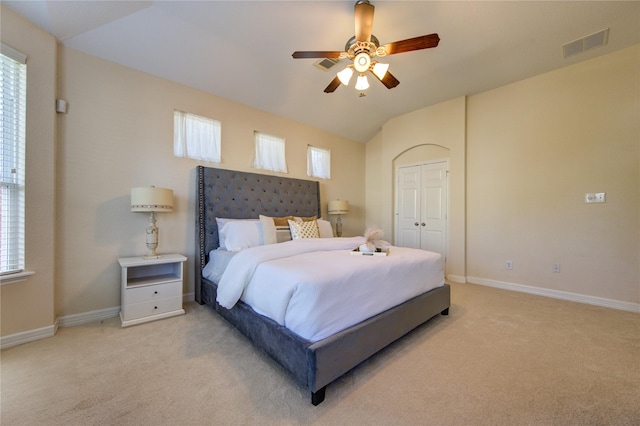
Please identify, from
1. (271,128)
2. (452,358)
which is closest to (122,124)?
(271,128)

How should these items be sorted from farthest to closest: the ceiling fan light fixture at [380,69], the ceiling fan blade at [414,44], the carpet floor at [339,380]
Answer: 1. the ceiling fan light fixture at [380,69]
2. the ceiling fan blade at [414,44]
3. the carpet floor at [339,380]

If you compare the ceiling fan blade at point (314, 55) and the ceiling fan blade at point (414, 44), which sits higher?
the ceiling fan blade at point (314, 55)

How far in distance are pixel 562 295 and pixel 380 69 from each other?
12.3 ft

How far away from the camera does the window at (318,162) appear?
4.64 m

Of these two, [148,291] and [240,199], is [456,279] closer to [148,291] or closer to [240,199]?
[240,199]

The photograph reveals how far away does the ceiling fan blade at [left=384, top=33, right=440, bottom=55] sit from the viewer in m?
1.94

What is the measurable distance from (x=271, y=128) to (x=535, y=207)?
4.17 m

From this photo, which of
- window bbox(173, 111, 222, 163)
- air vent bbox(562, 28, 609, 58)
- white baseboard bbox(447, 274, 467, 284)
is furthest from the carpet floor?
air vent bbox(562, 28, 609, 58)

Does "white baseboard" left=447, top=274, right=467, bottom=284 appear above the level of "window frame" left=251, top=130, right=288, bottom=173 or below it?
below

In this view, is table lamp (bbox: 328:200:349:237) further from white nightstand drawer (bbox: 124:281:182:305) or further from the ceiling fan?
white nightstand drawer (bbox: 124:281:182:305)

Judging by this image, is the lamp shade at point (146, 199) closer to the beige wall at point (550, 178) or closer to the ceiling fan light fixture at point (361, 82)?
the ceiling fan light fixture at point (361, 82)

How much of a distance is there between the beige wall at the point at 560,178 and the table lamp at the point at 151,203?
4450mm

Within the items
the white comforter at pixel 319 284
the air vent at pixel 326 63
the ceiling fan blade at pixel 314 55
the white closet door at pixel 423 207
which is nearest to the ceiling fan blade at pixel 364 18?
the ceiling fan blade at pixel 314 55

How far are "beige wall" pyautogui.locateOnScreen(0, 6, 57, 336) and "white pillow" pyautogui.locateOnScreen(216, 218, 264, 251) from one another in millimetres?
1496
